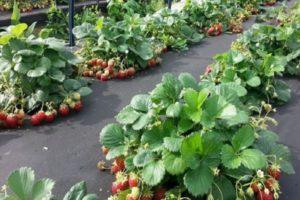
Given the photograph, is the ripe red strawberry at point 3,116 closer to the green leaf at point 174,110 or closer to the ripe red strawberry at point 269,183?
the green leaf at point 174,110

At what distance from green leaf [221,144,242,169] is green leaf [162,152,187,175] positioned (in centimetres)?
22

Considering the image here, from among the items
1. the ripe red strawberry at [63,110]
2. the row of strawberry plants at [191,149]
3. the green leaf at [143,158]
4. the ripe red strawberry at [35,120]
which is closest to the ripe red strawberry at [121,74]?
the ripe red strawberry at [63,110]

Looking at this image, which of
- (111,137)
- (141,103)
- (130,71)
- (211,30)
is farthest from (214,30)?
(111,137)

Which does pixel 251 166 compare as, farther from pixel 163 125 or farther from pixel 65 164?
pixel 65 164

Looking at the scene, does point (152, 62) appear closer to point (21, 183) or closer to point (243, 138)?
point (243, 138)

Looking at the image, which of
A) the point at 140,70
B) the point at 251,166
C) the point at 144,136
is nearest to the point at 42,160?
the point at 144,136

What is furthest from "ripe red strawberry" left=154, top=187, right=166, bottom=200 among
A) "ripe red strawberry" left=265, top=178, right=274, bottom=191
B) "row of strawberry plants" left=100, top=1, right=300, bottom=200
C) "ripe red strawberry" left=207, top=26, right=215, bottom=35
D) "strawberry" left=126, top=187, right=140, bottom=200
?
"ripe red strawberry" left=207, top=26, right=215, bottom=35

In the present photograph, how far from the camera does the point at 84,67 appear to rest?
438 cm

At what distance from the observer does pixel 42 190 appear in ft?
6.64

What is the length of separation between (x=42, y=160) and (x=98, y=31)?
2.04 meters

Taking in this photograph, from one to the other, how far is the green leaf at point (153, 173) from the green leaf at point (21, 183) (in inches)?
22.8

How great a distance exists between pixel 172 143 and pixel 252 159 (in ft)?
Result: 1.37

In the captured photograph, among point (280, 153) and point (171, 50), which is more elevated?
point (280, 153)

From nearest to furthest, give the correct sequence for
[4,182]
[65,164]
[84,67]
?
[4,182] → [65,164] → [84,67]
